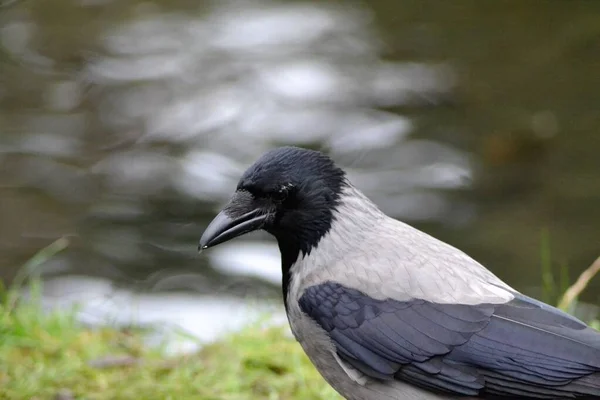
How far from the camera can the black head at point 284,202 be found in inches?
175

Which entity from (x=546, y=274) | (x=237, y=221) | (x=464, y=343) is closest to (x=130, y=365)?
(x=237, y=221)

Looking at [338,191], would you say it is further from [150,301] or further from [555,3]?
[555,3]

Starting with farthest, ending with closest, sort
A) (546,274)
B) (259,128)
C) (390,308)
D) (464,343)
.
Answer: (259,128) < (546,274) < (390,308) < (464,343)

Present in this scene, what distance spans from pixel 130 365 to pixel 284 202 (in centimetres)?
159

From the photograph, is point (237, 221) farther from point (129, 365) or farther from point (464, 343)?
point (129, 365)

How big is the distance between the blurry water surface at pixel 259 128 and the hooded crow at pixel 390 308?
217 cm

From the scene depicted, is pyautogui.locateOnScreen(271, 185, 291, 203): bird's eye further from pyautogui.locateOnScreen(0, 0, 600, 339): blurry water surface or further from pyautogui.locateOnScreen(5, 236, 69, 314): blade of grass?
pyautogui.locateOnScreen(0, 0, 600, 339): blurry water surface

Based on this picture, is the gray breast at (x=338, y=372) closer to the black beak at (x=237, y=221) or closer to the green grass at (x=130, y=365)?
the black beak at (x=237, y=221)

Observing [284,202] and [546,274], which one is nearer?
[284,202]

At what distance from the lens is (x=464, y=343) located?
4168 millimetres

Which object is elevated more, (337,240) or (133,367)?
(337,240)

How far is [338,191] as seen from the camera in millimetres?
4598

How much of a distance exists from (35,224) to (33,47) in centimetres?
315

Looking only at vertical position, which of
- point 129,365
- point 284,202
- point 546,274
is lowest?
point 129,365
